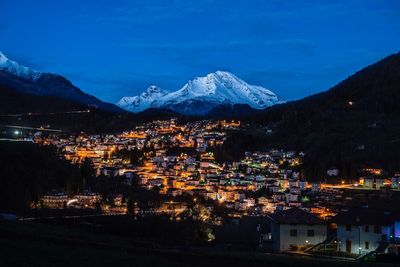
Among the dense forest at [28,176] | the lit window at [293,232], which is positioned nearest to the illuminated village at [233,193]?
the lit window at [293,232]

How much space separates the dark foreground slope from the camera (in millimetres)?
104938

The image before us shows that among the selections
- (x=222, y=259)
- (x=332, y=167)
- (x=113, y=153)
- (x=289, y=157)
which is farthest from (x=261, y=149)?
(x=222, y=259)

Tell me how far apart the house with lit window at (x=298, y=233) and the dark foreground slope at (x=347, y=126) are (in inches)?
2106

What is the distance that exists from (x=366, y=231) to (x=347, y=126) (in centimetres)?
9924

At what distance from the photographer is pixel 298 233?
126 feet

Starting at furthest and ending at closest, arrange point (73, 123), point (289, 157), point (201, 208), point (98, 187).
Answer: point (73, 123)
point (289, 157)
point (98, 187)
point (201, 208)

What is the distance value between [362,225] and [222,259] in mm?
14062

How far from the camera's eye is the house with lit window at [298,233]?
3809 cm

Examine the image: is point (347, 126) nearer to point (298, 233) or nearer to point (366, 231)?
point (298, 233)

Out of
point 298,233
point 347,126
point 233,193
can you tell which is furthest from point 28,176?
point 347,126

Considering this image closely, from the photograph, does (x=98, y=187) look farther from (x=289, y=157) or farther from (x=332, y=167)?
(x=289, y=157)

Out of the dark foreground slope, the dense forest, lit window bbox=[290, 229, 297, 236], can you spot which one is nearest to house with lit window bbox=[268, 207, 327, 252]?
lit window bbox=[290, 229, 297, 236]

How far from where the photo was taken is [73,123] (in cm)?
18038

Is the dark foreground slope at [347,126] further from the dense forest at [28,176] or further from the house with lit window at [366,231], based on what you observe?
the house with lit window at [366,231]
